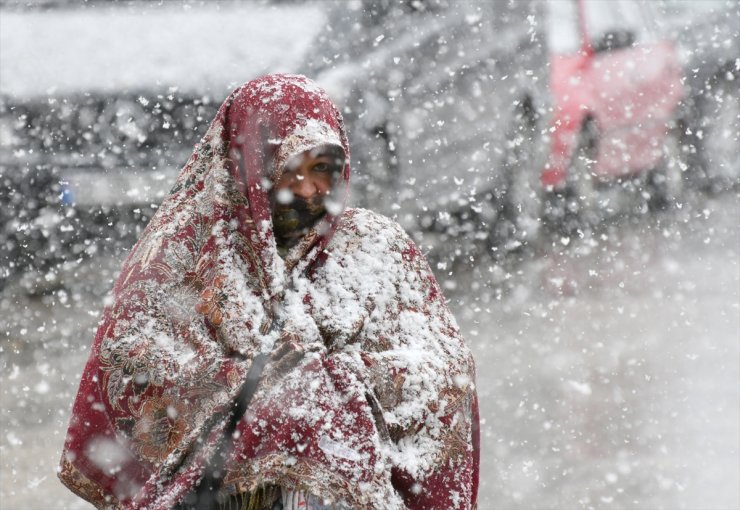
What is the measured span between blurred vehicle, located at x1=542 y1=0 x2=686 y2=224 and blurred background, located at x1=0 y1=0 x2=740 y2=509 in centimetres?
2

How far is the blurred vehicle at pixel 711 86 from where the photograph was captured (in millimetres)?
11086

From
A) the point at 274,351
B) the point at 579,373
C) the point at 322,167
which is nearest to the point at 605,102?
the point at 579,373

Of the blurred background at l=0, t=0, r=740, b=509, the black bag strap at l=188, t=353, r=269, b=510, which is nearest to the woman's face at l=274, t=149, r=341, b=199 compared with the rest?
the black bag strap at l=188, t=353, r=269, b=510

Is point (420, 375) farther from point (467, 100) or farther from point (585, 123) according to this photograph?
point (585, 123)

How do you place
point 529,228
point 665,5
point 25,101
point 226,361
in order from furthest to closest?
point 665,5
point 529,228
point 25,101
point 226,361

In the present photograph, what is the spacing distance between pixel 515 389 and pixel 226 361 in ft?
14.7

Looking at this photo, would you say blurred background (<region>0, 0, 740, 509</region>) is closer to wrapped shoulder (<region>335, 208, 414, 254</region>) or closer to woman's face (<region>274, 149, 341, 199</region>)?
wrapped shoulder (<region>335, 208, 414, 254</region>)

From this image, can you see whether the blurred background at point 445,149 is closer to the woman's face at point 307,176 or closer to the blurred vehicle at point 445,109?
the blurred vehicle at point 445,109

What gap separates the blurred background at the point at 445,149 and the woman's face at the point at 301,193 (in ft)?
15.5

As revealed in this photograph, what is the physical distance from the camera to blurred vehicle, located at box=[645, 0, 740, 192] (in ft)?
36.4

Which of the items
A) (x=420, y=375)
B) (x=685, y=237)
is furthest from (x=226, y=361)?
(x=685, y=237)

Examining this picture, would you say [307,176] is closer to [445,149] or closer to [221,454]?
[221,454]

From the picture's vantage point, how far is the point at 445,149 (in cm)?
949

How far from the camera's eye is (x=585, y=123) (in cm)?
1008
